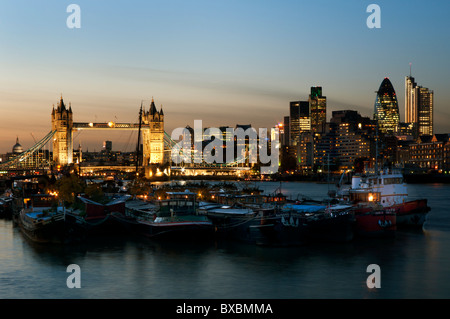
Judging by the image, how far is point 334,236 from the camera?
30.6m

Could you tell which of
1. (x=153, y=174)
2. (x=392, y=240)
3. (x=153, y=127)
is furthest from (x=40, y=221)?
(x=153, y=127)

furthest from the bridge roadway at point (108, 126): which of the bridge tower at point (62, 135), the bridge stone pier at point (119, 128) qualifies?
the bridge tower at point (62, 135)

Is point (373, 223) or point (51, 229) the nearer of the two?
point (51, 229)

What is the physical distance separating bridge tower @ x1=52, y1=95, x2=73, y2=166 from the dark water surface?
133 metres

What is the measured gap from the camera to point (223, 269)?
2509cm

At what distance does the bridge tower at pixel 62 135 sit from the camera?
6363 inches

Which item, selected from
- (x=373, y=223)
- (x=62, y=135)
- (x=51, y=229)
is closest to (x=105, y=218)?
(x=51, y=229)

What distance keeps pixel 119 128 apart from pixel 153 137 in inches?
507

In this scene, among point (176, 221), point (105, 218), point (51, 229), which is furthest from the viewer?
point (105, 218)

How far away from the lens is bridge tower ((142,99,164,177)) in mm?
155000

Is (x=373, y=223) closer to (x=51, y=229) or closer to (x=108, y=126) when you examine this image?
(x=51, y=229)
